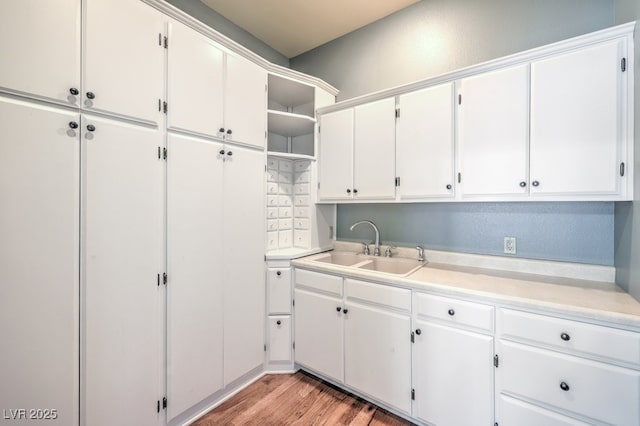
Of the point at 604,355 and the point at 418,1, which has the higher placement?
the point at 418,1

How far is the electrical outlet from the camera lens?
71.9 inches

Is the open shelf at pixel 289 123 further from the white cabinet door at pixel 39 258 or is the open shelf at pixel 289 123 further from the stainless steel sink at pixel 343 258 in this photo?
the white cabinet door at pixel 39 258

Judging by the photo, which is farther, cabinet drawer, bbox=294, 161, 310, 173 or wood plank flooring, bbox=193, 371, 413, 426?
cabinet drawer, bbox=294, 161, 310, 173

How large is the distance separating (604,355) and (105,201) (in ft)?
7.91

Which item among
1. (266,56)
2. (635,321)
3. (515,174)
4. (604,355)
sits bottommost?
(604,355)

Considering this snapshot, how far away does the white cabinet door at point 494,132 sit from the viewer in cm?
155

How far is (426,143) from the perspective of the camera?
189cm

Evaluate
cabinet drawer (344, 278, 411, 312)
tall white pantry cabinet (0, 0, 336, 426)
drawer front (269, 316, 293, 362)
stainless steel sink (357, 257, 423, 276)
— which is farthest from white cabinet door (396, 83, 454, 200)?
drawer front (269, 316, 293, 362)

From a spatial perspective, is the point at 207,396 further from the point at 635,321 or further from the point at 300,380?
the point at 635,321

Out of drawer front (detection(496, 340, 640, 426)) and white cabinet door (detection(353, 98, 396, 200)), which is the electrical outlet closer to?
drawer front (detection(496, 340, 640, 426))

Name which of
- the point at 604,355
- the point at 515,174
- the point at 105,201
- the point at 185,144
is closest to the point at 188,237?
the point at 105,201

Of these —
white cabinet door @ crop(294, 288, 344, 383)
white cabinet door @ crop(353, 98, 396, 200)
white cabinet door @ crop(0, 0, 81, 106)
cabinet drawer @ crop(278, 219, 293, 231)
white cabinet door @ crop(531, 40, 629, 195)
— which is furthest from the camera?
cabinet drawer @ crop(278, 219, 293, 231)

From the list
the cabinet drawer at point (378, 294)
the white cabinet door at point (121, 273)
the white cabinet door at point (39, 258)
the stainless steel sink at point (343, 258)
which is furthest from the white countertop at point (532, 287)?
the white cabinet door at point (39, 258)

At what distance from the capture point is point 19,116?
1.08m
